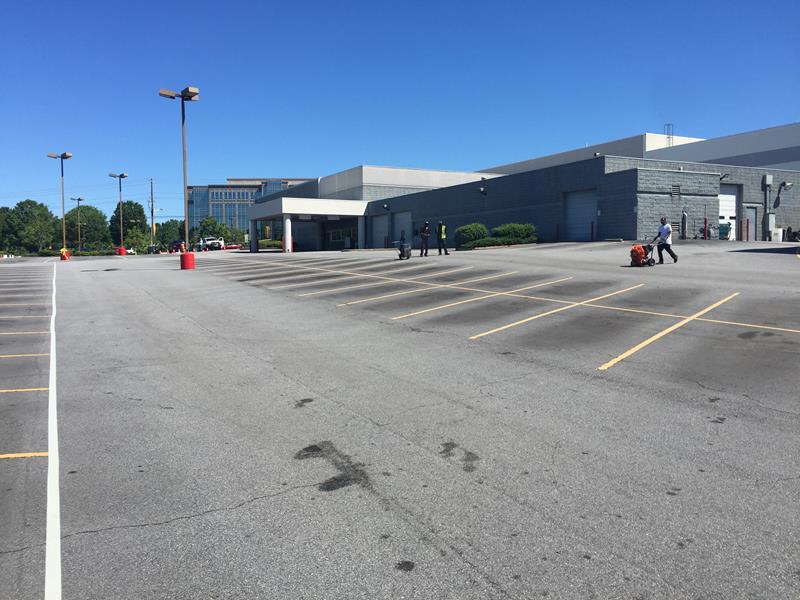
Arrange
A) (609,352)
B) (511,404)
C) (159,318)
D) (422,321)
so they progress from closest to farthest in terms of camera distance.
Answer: (511,404), (609,352), (422,321), (159,318)

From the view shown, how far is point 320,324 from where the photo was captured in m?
12.3

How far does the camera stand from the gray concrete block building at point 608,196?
32.7 meters

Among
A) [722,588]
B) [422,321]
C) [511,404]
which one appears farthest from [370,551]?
[422,321]

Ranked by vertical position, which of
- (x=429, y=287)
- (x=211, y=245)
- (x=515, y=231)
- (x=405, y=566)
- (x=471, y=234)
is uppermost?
(x=211, y=245)

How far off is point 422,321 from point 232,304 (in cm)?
594

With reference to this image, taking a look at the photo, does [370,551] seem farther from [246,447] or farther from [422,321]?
[422,321]

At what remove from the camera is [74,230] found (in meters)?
119

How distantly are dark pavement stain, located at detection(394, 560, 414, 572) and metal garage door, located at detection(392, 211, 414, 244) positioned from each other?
49721 mm

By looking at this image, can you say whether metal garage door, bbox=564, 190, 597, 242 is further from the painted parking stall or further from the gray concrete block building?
the painted parking stall

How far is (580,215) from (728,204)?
9456 millimetres

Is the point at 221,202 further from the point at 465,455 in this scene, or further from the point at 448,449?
the point at 465,455

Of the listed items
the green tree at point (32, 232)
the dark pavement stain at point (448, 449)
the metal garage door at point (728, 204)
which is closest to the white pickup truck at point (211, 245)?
the green tree at point (32, 232)

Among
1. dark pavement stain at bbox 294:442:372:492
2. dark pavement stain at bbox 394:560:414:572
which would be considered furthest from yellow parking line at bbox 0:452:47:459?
dark pavement stain at bbox 394:560:414:572

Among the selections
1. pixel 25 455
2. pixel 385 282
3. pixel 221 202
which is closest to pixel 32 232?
pixel 221 202
